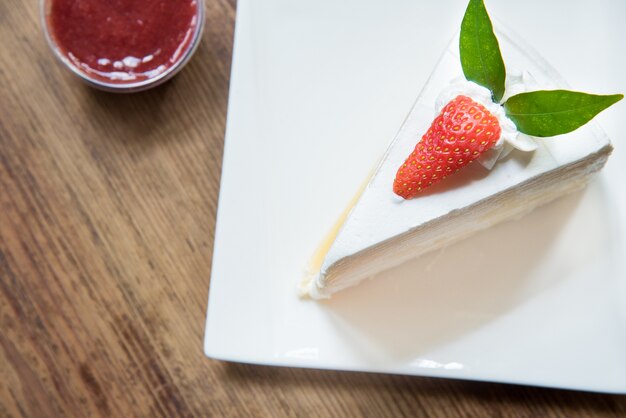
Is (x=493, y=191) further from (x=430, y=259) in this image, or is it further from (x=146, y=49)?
(x=146, y=49)

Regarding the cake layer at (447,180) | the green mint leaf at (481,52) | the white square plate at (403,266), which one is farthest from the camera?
the white square plate at (403,266)

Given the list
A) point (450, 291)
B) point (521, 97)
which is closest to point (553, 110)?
point (521, 97)

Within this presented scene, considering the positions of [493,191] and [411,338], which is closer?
[493,191]

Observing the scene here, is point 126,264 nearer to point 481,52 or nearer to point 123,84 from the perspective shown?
point 123,84

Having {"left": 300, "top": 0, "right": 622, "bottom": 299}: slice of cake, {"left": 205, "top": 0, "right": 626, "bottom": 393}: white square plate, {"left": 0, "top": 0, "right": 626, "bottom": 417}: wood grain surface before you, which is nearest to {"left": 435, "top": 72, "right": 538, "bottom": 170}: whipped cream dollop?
{"left": 300, "top": 0, "right": 622, "bottom": 299}: slice of cake

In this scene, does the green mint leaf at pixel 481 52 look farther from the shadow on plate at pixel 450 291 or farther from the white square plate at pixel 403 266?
the shadow on plate at pixel 450 291

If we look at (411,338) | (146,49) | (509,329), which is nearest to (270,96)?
(146,49)

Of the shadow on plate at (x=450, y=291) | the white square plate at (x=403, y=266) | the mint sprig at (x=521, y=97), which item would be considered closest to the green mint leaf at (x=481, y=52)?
the mint sprig at (x=521, y=97)
